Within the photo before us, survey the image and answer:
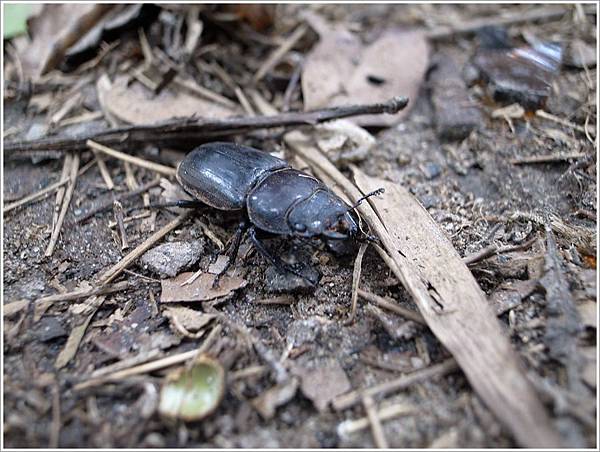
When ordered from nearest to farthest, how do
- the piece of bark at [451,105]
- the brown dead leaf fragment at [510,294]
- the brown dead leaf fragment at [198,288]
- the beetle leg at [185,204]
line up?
the brown dead leaf fragment at [510,294] → the brown dead leaf fragment at [198,288] → the beetle leg at [185,204] → the piece of bark at [451,105]

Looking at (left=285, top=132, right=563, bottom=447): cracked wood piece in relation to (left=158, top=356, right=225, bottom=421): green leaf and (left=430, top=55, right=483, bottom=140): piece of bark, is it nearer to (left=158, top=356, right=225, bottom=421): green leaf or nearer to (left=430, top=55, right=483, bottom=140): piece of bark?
(left=430, top=55, right=483, bottom=140): piece of bark

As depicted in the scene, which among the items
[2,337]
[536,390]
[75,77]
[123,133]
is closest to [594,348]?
[536,390]

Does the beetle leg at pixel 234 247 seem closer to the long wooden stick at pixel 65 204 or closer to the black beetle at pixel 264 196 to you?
the black beetle at pixel 264 196

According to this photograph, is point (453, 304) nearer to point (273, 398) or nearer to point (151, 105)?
point (273, 398)

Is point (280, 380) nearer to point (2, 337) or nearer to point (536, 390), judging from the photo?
point (536, 390)

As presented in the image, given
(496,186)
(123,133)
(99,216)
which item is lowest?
(496,186)

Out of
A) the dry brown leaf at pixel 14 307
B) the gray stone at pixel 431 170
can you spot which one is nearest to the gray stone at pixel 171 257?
the dry brown leaf at pixel 14 307
